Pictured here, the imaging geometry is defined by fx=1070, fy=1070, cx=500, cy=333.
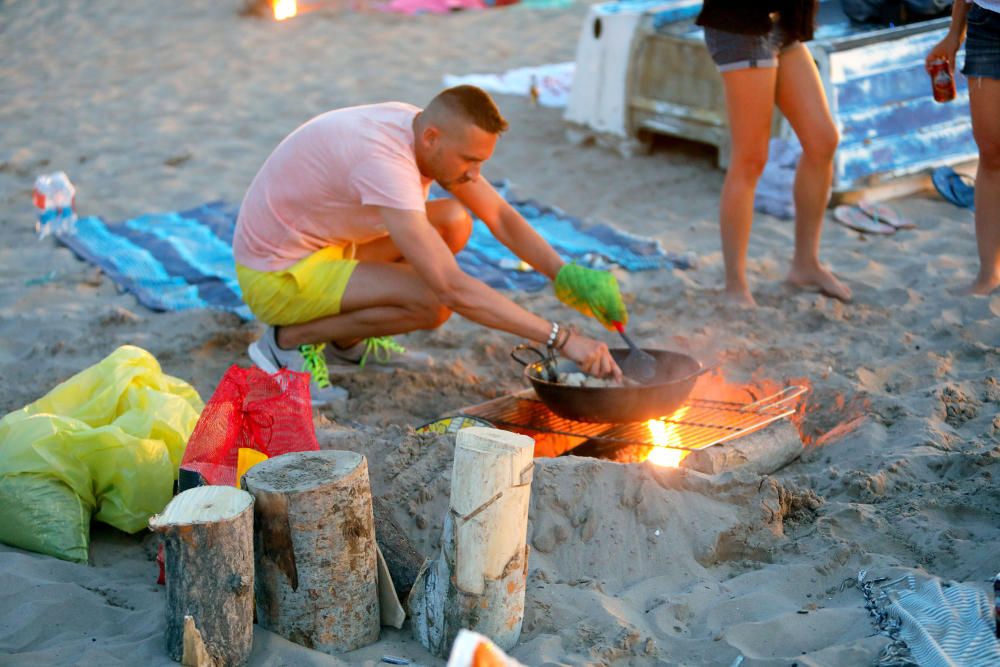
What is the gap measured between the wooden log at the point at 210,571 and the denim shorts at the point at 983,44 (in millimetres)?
3280

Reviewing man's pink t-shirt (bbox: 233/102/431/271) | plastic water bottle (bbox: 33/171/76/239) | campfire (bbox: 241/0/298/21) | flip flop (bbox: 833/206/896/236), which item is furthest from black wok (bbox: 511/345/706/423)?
campfire (bbox: 241/0/298/21)

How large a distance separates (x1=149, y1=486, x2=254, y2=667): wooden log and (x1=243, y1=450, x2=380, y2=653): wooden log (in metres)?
0.09

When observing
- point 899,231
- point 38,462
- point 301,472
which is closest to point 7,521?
point 38,462

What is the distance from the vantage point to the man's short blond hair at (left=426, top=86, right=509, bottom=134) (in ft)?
11.3

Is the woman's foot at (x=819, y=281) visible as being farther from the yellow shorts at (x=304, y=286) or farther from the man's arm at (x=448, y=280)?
the yellow shorts at (x=304, y=286)

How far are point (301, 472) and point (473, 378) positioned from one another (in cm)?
175

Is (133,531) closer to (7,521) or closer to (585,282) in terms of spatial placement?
(7,521)

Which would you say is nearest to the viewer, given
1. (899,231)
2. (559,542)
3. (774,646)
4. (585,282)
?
(774,646)

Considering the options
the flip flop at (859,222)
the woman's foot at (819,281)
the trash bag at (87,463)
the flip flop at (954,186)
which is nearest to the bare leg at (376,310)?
the trash bag at (87,463)

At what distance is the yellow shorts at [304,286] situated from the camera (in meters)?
3.90

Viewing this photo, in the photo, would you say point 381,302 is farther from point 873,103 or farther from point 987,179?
point 873,103

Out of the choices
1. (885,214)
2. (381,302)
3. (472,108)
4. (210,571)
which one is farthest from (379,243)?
(885,214)

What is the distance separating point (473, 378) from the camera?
13.7 ft

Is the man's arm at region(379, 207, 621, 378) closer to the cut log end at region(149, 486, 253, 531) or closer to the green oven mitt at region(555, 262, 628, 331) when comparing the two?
the green oven mitt at region(555, 262, 628, 331)
